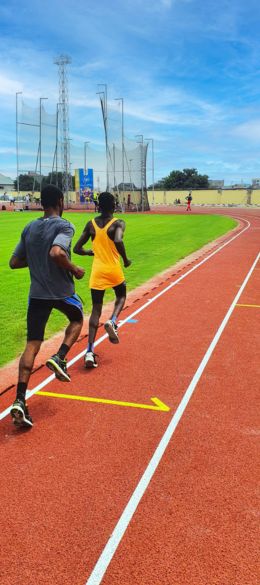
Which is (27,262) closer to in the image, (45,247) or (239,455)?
(45,247)

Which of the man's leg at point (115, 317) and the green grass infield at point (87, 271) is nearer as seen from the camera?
the man's leg at point (115, 317)

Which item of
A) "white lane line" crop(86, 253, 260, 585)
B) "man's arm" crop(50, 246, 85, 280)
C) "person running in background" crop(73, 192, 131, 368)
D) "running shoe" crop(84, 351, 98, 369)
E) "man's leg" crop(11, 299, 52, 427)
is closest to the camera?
"white lane line" crop(86, 253, 260, 585)

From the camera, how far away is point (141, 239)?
20.9m

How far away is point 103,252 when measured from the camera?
18.3ft

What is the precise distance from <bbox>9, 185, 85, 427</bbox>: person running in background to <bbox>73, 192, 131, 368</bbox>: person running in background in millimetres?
1184

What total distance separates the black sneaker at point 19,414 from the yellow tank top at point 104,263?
6.66 feet

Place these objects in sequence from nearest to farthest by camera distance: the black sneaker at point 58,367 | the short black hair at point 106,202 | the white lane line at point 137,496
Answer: the white lane line at point 137,496, the black sneaker at point 58,367, the short black hair at point 106,202

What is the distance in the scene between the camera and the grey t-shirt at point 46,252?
13.3 feet

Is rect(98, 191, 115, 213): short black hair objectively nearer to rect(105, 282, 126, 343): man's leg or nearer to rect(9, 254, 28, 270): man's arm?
rect(105, 282, 126, 343): man's leg

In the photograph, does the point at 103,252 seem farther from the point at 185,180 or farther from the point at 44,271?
the point at 185,180

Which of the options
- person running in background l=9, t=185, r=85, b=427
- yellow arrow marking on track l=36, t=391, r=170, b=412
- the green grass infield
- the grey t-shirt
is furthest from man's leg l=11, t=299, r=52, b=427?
the green grass infield

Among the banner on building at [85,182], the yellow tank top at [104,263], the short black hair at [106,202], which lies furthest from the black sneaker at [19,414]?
the banner on building at [85,182]

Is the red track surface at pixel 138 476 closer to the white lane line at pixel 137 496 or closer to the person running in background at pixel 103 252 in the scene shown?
the white lane line at pixel 137 496

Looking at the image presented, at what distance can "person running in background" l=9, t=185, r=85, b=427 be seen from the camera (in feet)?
13.2
